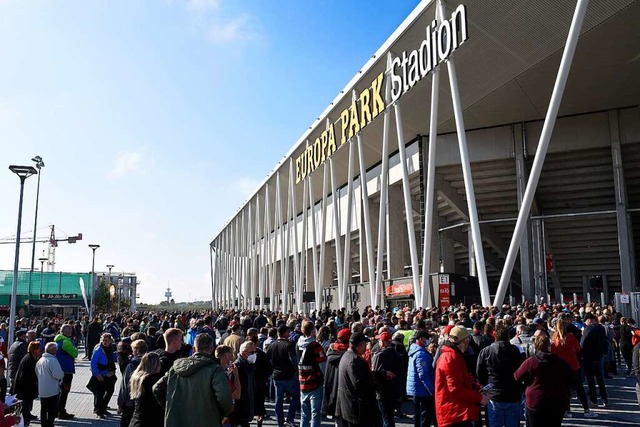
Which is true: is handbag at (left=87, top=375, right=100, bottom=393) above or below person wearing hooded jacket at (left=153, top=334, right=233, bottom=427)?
A: below

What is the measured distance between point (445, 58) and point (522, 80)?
7.08 metres

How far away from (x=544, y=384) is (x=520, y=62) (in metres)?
21.3

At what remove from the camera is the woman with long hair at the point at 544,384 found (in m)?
6.21

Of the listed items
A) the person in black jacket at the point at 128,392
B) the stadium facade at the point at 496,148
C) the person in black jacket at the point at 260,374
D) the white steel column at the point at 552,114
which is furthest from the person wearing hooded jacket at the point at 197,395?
the stadium facade at the point at 496,148

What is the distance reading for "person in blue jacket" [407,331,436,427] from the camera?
7742 mm

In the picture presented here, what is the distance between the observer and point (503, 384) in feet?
22.4

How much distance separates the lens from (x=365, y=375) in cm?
624

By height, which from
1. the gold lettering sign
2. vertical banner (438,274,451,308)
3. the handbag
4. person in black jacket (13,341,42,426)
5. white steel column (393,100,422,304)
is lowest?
the handbag

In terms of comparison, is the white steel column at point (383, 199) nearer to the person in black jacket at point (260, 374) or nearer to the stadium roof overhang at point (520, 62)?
the stadium roof overhang at point (520, 62)

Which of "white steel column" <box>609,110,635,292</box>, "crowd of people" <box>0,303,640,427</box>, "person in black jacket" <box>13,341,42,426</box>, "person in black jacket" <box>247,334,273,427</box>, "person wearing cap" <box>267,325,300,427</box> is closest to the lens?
"crowd of people" <box>0,303,640,427</box>

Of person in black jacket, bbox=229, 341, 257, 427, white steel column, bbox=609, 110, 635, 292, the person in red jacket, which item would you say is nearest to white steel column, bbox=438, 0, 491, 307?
white steel column, bbox=609, 110, 635, 292

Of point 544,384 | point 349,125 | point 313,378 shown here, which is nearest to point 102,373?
point 313,378

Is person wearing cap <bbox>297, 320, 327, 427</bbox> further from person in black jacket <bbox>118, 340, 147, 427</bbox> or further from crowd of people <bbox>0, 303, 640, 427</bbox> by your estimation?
person in black jacket <bbox>118, 340, 147, 427</bbox>

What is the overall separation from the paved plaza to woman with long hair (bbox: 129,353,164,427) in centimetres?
499
